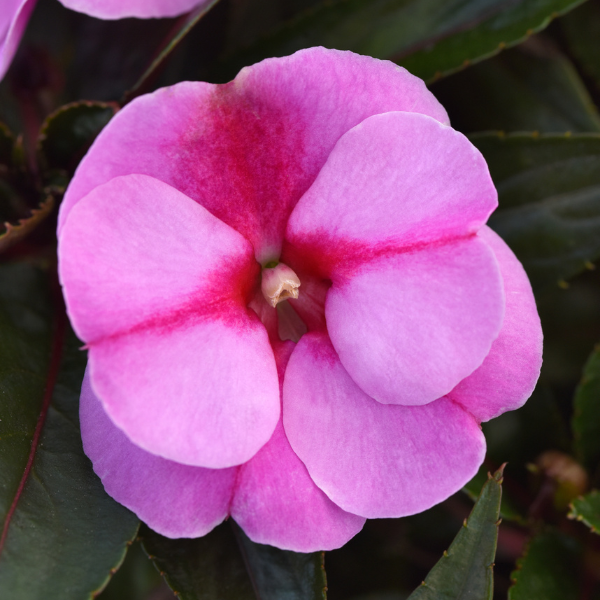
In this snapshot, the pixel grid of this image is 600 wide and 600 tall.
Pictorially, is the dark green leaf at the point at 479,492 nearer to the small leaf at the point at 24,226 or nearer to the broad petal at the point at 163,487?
the broad petal at the point at 163,487

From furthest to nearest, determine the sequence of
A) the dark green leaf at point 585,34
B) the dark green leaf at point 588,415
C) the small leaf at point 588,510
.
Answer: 1. the dark green leaf at point 585,34
2. the dark green leaf at point 588,415
3. the small leaf at point 588,510

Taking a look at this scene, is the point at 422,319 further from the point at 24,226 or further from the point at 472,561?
the point at 24,226

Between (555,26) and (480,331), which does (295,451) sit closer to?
(480,331)

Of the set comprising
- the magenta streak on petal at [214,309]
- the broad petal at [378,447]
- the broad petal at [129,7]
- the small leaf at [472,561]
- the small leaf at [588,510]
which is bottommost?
the small leaf at [588,510]

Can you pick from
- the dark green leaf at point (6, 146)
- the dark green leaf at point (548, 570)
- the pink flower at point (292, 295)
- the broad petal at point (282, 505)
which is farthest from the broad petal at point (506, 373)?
the dark green leaf at point (6, 146)

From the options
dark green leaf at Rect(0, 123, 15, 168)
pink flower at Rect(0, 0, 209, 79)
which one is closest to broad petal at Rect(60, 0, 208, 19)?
pink flower at Rect(0, 0, 209, 79)

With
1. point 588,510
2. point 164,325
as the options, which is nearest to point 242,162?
point 164,325
